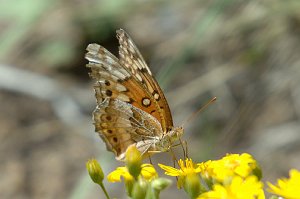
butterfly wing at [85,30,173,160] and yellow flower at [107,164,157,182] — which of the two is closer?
yellow flower at [107,164,157,182]

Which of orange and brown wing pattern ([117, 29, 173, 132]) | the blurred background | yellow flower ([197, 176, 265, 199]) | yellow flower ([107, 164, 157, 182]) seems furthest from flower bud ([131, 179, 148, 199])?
the blurred background

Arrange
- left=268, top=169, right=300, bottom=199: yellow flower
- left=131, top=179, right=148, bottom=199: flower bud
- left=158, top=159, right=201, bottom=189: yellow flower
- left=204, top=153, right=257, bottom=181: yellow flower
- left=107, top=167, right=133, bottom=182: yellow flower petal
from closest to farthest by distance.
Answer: left=268, top=169, right=300, bottom=199: yellow flower → left=204, top=153, right=257, bottom=181: yellow flower → left=131, top=179, right=148, bottom=199: flower bud → left=158, top=159, right=201, bottom=189: yellow flower → left=107, top=167, right=133, bottom=182: yellow flower petal

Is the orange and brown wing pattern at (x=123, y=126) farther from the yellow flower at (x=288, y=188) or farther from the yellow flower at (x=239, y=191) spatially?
the yellow flower at (x=288, y=188)

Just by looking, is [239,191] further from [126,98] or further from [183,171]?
[126,98]

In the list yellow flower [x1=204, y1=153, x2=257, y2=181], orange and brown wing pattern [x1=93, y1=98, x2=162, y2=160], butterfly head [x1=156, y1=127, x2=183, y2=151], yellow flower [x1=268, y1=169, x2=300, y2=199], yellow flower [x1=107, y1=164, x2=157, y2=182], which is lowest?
yellow flower [x1=268, y1=169, x2=300, y2=199]

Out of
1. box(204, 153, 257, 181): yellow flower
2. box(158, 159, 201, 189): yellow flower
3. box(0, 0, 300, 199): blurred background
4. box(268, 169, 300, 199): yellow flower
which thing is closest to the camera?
box(268, 169, 300, 199): yellow flower

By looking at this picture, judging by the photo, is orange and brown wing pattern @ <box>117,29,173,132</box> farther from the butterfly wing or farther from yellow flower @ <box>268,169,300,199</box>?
yellow flower @ <box>268,169,300,199</box>
